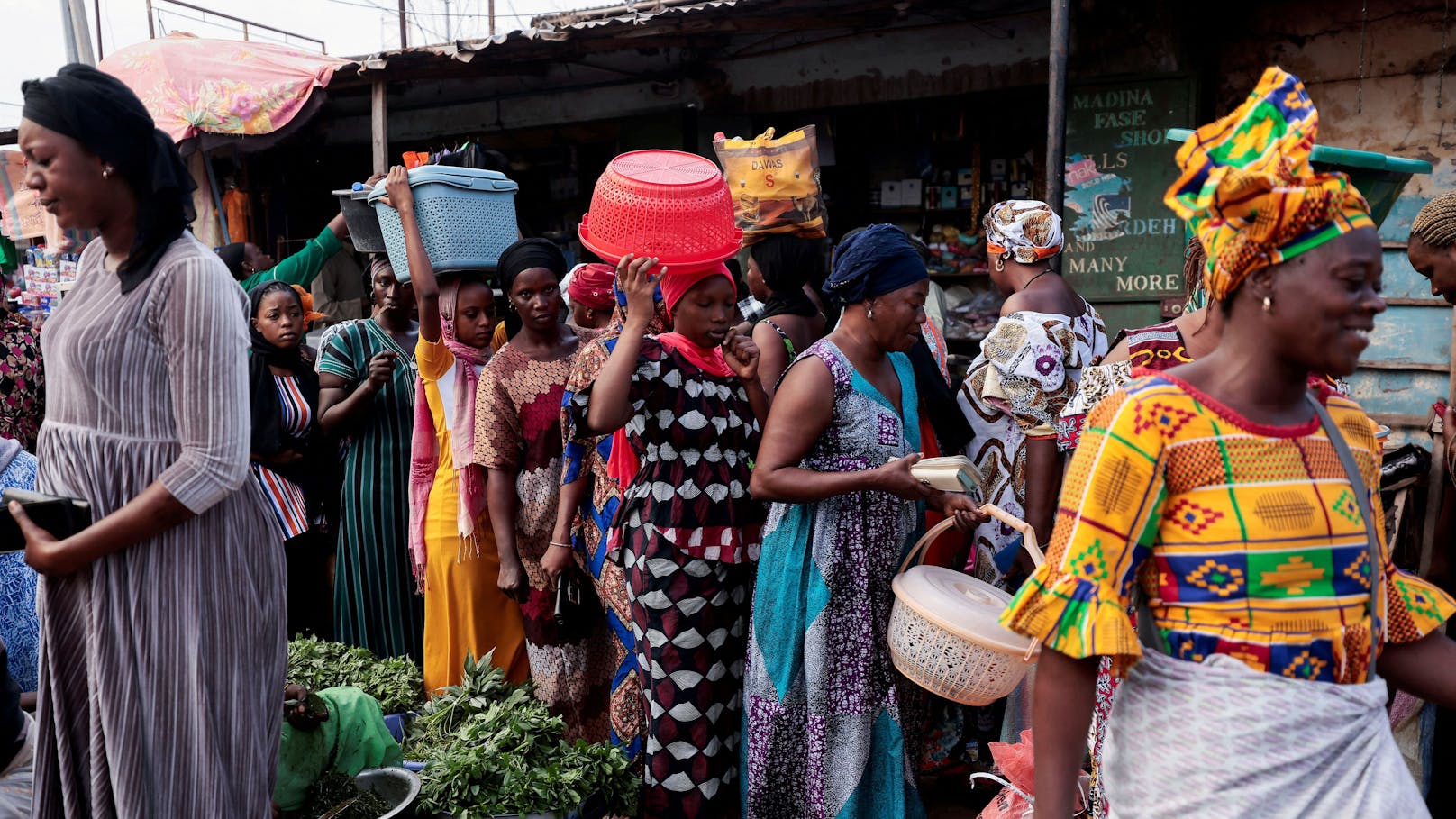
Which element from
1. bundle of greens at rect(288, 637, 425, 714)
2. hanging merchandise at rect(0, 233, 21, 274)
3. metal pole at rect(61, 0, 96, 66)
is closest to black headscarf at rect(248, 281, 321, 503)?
bundle of greens at rect(288, 637, 425, 714)

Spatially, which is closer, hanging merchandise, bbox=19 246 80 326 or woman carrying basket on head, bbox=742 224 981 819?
woman carrying basket on head, bbox=742 224 981 819

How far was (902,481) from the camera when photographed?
2977mm

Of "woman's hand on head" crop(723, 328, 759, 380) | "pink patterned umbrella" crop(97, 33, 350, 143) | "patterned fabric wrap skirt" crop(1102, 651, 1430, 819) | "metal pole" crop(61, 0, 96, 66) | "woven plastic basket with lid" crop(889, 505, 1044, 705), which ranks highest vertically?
"metal pole" crop(61, 0, 96, 66)

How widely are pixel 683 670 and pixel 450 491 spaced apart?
144cm

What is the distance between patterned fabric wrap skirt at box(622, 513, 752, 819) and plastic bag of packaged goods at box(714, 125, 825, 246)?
63.6 inches

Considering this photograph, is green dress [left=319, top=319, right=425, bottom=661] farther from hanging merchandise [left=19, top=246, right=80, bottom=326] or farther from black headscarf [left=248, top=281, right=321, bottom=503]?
hanging merchandise [left=19, top=246, right=80, bottom=326]

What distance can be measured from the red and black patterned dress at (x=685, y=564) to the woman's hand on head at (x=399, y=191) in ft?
4.56

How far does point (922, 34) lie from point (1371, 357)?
3.54 metres

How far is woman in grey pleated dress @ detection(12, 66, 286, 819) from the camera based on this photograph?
2.20 metres

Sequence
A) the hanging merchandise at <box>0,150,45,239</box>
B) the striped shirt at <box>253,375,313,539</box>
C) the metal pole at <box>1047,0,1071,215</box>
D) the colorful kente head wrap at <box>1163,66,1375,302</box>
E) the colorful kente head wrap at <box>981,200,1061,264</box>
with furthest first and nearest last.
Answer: the hanging merchandise at <box>0,150,45,239</box> → the metal pole at <box>1047,0,1071,215</box> → the striped shirt at <box>253,375,313,539</box> → the colorful kente head wrap at <box>981,200,1061,264</box> → the colorful kente head wrap at <box>1163,66,1375,302</box>

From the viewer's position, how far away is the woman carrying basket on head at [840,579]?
3199 millimetres

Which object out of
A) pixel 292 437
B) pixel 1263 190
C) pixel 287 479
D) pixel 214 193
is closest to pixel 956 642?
pixel 1263 190

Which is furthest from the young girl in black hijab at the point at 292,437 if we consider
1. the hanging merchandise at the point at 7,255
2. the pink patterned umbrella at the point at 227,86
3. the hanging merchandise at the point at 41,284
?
the hanging merchandise at the point at 7,255

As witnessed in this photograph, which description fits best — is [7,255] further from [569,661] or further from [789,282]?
[789,282]
